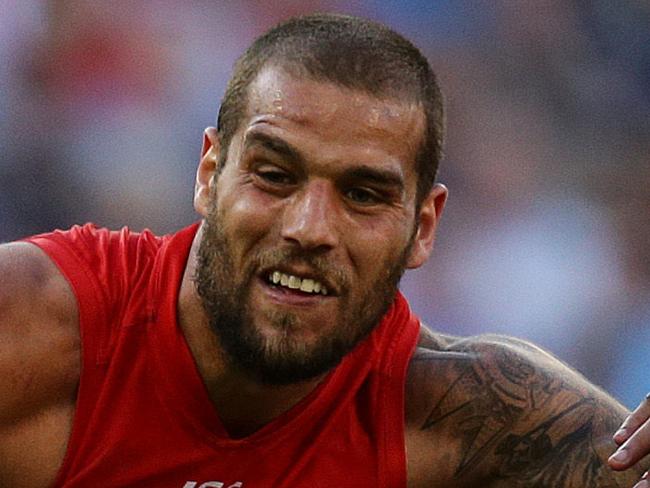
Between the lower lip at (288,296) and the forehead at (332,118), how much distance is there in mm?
324

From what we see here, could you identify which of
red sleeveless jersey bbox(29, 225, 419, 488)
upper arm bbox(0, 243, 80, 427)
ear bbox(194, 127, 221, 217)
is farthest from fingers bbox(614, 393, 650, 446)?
upper arm bbox(0, 243, 80, 427)

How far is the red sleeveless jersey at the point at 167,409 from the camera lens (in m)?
2.83

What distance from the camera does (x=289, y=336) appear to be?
8.82ft

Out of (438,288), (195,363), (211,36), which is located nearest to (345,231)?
(195,363)

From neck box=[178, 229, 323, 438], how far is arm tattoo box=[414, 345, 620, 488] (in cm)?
44

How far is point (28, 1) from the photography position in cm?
584

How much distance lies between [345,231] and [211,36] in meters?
3.62

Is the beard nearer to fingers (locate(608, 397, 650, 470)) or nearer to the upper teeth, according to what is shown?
the upper teeth

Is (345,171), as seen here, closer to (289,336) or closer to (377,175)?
(377,175)

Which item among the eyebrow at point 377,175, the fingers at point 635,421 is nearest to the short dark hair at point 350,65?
the eyebrow at point 377,175

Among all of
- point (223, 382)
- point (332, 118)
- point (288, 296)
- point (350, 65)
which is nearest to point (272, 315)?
point (288, 296)

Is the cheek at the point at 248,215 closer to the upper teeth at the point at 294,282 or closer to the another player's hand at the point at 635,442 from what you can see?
the upper teeth at the point at 294,282

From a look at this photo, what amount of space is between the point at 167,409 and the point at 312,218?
0.65 meters

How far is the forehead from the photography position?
272 centimetres
